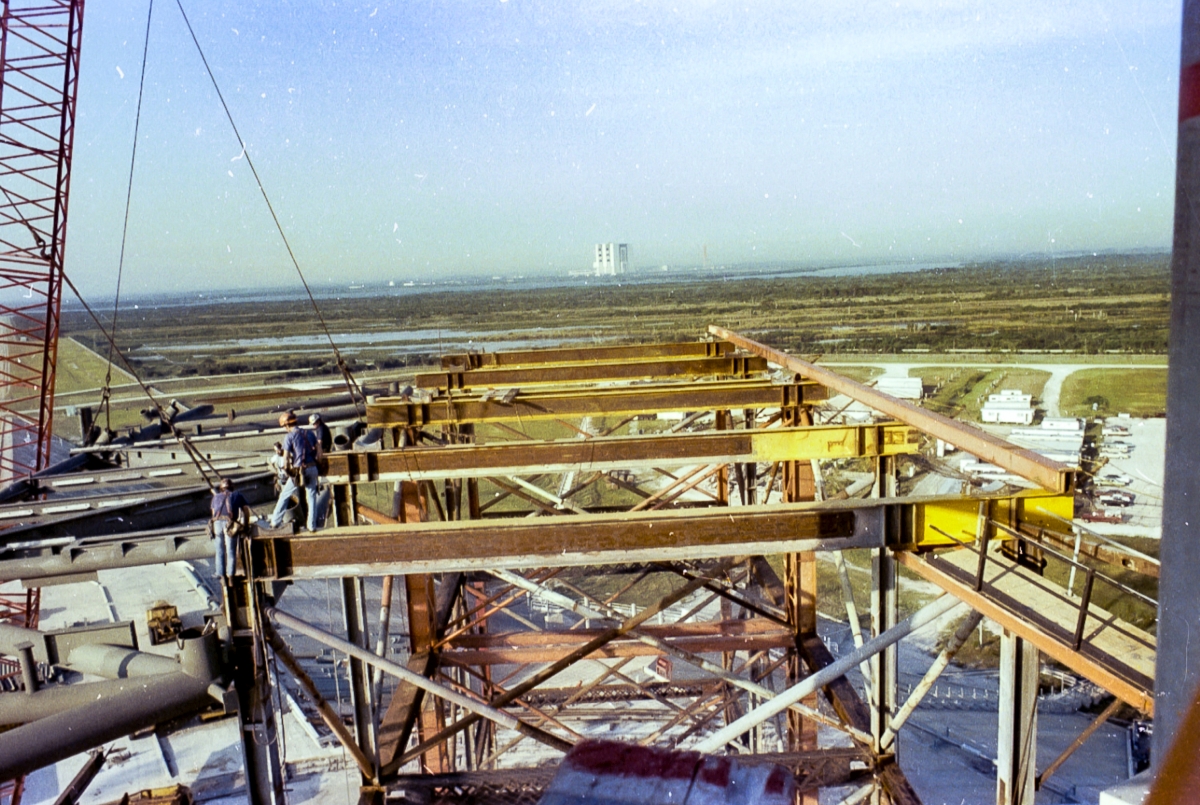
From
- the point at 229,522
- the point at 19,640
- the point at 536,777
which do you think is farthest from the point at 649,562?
the point at 19,640

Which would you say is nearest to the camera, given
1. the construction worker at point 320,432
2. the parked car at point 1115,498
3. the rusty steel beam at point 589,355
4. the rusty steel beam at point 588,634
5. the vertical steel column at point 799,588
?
the construction worker at point 320,432

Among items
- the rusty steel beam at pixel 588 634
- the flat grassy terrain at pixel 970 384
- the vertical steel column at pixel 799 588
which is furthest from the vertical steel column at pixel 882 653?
the flat grassy terrain at pixel 970 384

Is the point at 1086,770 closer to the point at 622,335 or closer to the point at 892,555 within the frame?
the point at 892,555

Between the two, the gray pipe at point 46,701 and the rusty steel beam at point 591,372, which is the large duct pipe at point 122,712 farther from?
the rusty steel beam at point 591,372

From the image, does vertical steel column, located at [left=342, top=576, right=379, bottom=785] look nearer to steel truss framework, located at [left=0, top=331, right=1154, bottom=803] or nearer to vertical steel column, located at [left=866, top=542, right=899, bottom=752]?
steel truss framework, located at [left=0, top=331, right=1154, bottom=803]

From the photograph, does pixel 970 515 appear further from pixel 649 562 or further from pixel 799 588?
pixel 799 588

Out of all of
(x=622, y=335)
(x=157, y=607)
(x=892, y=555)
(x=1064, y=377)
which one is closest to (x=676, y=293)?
(x=622, y=335)
